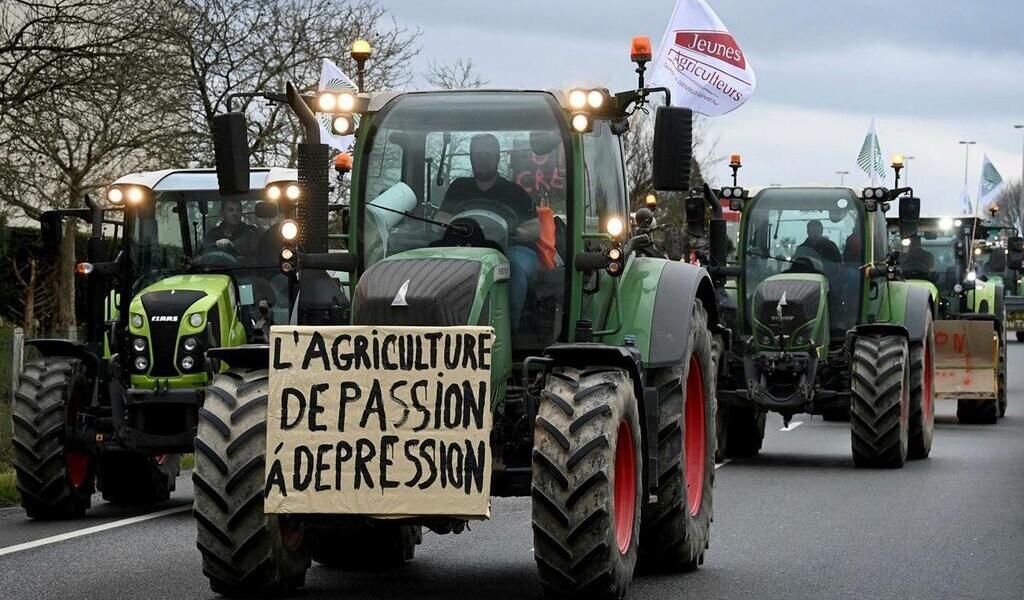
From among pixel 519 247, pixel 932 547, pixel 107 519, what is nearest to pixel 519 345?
pixel 519 247

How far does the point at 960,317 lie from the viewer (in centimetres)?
2664

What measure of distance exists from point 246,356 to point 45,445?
4736 millimetres

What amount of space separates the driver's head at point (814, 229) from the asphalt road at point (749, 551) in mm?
3187

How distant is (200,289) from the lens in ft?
46.6

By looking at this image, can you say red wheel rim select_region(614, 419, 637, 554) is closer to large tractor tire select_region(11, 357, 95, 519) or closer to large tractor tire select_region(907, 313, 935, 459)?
large tractor tire select_region(11, 357, 95, 519)

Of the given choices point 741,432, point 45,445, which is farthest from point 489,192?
point 741,432

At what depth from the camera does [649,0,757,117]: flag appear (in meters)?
20.5

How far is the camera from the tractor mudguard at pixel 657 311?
32.8 ft

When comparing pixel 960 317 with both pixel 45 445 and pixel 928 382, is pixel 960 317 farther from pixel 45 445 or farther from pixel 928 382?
pixel 45 445

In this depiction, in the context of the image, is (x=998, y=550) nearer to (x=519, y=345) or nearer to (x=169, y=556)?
(x=519, y=345)

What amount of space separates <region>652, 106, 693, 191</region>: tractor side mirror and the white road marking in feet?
14.2

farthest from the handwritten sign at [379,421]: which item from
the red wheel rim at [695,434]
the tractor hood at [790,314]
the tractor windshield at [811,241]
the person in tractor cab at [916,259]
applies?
the person in tractor cab at [916,259]

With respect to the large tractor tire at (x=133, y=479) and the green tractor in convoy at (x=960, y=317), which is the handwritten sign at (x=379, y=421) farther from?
the green tractor in convoy at (x=960, y=317)

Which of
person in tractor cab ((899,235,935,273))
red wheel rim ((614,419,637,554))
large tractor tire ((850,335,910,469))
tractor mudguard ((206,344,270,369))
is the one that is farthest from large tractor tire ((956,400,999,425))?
tractor mudguard ((206,344,270,369))
